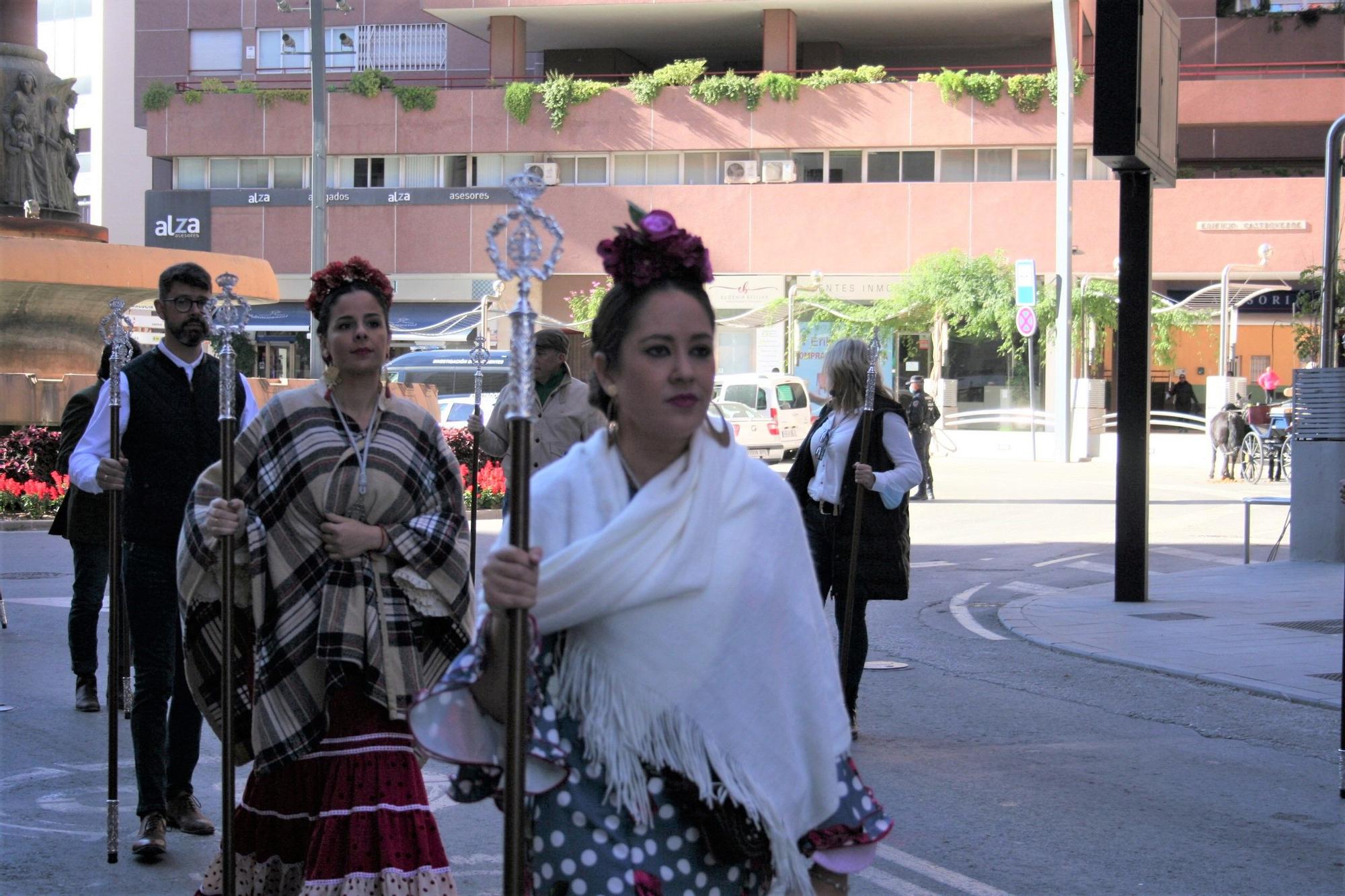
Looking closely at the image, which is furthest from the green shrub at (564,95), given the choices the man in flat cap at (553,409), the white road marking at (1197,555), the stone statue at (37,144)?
the man in flat cap at (553,409)

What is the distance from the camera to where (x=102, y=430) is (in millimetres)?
5754

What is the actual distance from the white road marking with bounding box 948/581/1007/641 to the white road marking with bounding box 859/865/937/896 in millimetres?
5800

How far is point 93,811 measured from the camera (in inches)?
237

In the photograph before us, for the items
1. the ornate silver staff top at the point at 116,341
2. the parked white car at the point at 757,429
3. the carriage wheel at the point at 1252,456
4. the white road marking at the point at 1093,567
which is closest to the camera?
the ornate silver staff top at the point at 116,341

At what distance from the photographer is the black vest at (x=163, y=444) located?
5617mm

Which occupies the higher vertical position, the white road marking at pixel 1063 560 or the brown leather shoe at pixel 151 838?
the brown leather shoe at pixel 151 838

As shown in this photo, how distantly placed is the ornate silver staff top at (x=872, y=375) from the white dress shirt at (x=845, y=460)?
0.54ft

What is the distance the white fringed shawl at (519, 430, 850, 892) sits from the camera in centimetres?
261

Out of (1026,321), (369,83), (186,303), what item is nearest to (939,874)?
(186,303)

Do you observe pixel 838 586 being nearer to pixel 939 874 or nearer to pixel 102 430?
pixel 939 874

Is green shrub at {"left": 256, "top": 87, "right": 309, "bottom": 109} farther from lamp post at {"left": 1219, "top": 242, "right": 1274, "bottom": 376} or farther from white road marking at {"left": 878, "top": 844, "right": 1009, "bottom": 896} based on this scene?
white road marking at {"left": 878, "top": 844, "right": 1009, "bottom": 896}

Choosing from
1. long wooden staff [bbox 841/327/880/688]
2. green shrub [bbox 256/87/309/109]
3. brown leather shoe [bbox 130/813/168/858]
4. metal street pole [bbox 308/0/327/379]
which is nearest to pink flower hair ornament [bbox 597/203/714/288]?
brown leather shoe [bbox 130/813/168/858]

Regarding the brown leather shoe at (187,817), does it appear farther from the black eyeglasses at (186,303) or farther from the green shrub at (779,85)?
the green shrub at (779,85)

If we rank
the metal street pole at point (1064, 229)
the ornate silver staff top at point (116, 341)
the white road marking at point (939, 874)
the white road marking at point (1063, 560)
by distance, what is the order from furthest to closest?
the metal street pole at point (1064, 229) < the white road marking at point (1063, 560) < the ornate silver staff top at point (116, 341) < the white road marking at point (939, 874)
